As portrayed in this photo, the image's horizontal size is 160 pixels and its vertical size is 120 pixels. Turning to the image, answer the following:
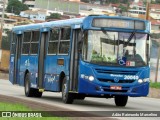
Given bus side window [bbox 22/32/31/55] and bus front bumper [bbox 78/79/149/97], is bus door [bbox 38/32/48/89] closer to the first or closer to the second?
bus side window [bbox 22/32/31/55]

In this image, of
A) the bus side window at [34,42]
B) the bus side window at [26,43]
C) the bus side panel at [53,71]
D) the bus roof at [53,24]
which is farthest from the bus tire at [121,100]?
the bus side window at [26,43]

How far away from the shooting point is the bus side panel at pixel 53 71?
89.1 ft

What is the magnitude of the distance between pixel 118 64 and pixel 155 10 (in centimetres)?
17122

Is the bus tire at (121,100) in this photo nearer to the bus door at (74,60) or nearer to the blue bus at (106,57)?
the blue bus at (106,57)

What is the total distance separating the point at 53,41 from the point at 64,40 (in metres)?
1.20

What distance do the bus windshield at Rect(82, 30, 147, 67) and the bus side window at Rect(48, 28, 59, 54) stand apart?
9.26 ft

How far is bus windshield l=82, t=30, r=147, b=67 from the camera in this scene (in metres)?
25.3

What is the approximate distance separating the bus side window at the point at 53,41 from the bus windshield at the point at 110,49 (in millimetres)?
2821

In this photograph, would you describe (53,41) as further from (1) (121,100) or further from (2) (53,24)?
(1) (121,100)

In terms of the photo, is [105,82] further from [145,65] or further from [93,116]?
[93,116]

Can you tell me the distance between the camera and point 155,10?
195 metres

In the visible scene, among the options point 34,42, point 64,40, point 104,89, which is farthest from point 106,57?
point 34,42

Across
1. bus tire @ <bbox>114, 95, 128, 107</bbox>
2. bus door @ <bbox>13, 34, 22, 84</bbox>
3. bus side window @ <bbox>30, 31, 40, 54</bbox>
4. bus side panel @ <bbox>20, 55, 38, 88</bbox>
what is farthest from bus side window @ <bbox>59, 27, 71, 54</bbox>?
bus door @ <bbox>13, 34, 22, 84</bbox>

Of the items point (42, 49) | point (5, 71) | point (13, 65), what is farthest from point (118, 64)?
point (5, 71)
